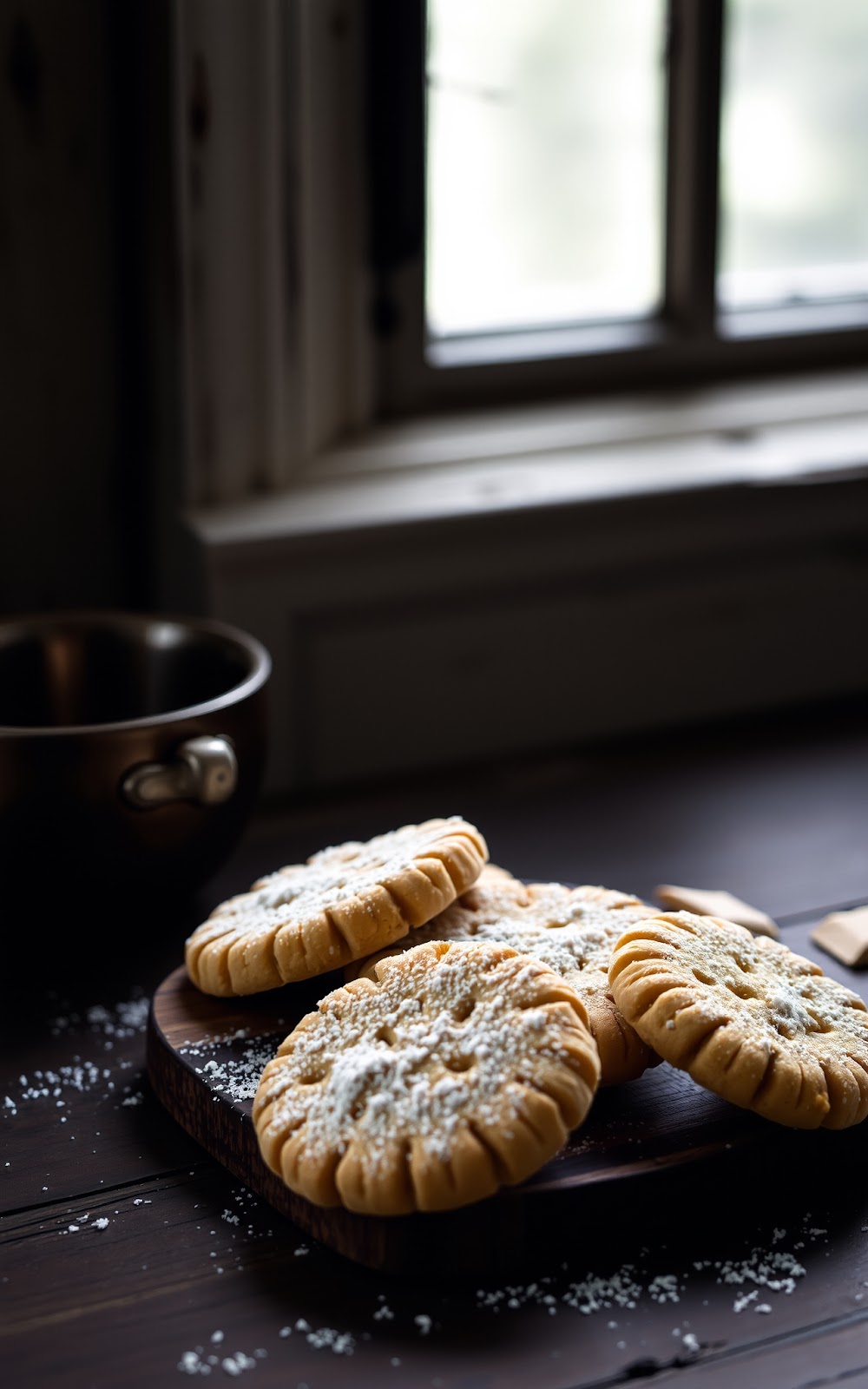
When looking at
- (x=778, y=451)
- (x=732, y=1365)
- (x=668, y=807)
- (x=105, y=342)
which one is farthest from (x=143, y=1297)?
(x=778, y=451)

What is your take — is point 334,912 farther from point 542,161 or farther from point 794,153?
point 794,153

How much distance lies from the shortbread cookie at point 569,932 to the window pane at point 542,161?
87cm

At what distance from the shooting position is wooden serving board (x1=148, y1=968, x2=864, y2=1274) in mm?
715

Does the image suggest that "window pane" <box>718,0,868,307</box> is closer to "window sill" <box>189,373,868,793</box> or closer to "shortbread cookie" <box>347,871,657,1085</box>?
"window sill" <box>189,373,868,793</box>

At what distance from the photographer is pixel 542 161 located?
1.68 metres

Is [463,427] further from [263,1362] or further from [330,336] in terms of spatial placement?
[263,1362]

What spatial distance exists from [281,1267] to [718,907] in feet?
1.44

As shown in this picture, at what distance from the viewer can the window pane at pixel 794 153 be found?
1750 mm

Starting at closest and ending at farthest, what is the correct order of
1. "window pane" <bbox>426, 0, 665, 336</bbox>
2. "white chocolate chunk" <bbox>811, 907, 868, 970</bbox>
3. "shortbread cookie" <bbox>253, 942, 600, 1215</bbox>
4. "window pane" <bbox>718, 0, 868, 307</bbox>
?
"shortbread cookie" <bbox>253, 942, 600, 1215</bbox>, "white chocolate chunk" <bbox>811, 907, 868, 970</bbox>, "window pane" <bbox>426, 0, 665, 336</bbox>, "window pane" <bbox>718, 0, 868, 307</bbox>

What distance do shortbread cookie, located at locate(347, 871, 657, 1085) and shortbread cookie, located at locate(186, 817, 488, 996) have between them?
3 cm

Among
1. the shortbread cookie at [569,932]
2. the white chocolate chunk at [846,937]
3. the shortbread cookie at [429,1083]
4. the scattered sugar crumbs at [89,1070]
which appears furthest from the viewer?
the white chocolate chunk at [846,937]

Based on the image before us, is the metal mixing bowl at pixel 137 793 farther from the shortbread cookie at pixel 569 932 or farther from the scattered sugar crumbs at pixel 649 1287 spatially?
the scattered sugar crumbs at pixel 649 1287

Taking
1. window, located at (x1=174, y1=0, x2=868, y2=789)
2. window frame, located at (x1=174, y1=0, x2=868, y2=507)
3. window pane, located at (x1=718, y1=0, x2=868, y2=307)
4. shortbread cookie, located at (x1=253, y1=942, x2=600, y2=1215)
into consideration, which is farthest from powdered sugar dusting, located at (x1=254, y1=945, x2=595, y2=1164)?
→ window pane, located at (x1=718, y1=0, x2=868, y2=307)

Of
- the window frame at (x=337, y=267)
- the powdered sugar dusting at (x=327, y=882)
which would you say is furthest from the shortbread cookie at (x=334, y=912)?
the window frame at (x=337, y=267)
